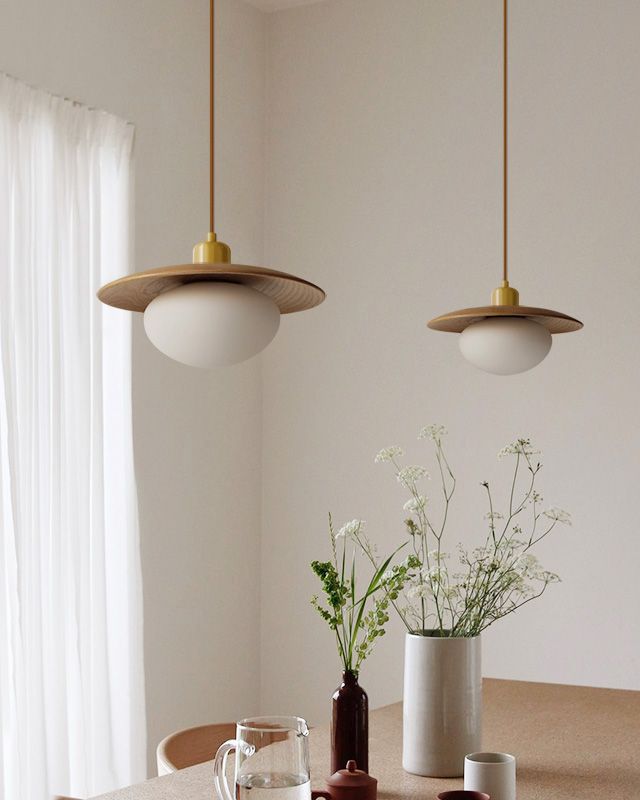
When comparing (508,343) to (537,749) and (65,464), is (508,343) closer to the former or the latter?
(537,749)

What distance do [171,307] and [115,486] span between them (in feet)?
6.67

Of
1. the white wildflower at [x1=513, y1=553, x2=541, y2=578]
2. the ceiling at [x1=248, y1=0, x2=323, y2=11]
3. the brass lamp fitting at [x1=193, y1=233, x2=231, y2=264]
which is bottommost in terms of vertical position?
the white wildflower at [x1=513, y1=553, x2=541, y2=578]

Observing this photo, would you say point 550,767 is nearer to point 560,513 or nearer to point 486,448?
point 560,513

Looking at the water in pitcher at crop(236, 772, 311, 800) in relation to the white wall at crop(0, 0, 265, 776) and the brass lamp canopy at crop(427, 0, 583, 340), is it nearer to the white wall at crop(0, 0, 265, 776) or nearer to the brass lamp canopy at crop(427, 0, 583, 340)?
the brass lamp canopy at crop(427, 0, 583, 340)

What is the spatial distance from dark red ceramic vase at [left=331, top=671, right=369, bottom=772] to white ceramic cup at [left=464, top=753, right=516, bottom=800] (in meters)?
0.21

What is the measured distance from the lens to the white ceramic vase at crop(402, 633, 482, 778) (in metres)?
2.02

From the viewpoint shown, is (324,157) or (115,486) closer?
(115,486)

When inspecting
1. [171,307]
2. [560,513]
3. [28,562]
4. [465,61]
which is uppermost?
[465,61]

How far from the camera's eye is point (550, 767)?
6.72ft

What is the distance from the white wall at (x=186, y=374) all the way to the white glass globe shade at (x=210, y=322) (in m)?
2.01

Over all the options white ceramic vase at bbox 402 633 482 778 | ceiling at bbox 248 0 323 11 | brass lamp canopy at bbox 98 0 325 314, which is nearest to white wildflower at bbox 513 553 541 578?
white ceramic vase at bbox 402 633 482 778

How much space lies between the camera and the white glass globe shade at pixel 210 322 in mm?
1463

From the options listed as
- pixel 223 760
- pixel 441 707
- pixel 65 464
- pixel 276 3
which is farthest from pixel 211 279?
pixel 276 3

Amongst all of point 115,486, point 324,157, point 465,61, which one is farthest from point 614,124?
point 115,486
